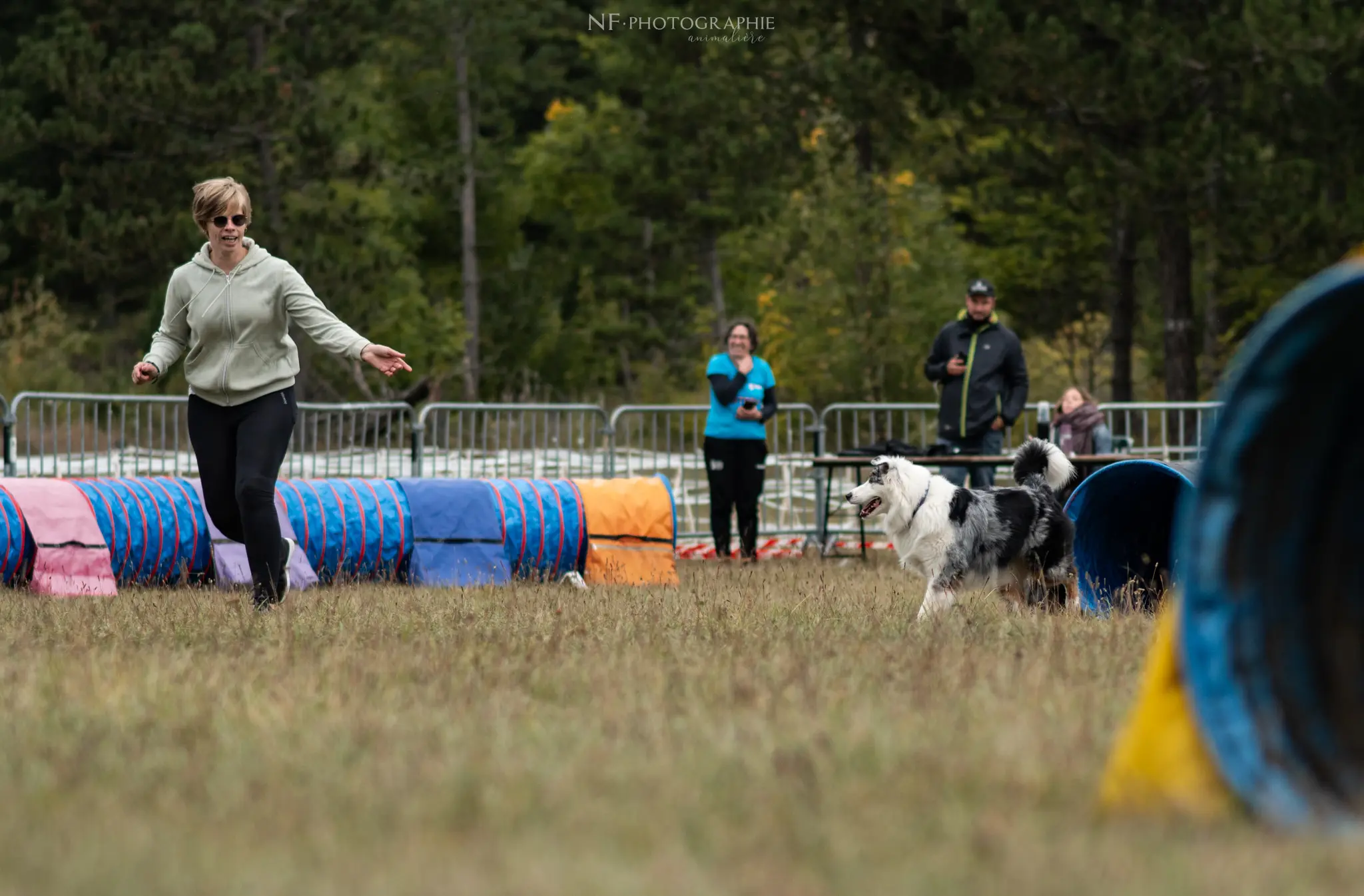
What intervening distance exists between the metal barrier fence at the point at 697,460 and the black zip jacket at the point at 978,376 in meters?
3.62

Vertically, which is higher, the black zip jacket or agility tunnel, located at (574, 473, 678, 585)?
the black zip jacket

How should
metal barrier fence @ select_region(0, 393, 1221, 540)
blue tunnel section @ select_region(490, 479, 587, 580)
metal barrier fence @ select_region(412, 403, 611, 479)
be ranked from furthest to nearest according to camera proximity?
metal barrier fence @ select_region(412, 403, 611, 479) < metal barrier fence @ select_region(0, 393, 1221, 540) < blue tunnel section @ select_region(490, 479, 587, 580)

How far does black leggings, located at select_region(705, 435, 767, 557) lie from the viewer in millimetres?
13352

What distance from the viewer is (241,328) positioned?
7.64 metres

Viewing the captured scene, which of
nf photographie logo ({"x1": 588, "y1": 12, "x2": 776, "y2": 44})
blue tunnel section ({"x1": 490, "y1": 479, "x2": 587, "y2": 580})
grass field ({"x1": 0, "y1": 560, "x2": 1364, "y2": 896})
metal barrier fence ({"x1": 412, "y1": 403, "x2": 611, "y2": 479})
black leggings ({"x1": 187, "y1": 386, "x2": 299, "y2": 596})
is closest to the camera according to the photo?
grass field ({"x1": 0, "y1": 560, "x2": 1364, "y2": 896})

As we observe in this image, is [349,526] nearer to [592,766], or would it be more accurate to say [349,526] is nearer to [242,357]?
[242,357]

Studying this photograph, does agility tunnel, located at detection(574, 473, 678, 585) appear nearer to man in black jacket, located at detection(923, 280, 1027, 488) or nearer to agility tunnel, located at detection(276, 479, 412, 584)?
agility tunnel, located at detection(276, 479, 412, 584)

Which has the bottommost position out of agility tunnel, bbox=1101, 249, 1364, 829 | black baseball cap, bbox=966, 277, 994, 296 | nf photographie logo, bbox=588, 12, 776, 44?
agility tunnel, bbox=1101, 249, 1364, 829

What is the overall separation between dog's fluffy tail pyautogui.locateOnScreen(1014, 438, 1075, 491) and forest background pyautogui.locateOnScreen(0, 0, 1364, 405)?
9.37 m

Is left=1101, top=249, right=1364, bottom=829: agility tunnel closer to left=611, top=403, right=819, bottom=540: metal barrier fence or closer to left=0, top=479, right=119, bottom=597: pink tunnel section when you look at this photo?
left=0, top=479, right=119, bottom=597: pink tunnel section

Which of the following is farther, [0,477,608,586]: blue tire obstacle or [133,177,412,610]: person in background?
[0,477,608,586]: blue tire obstacle

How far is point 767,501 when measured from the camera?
16.6 metres

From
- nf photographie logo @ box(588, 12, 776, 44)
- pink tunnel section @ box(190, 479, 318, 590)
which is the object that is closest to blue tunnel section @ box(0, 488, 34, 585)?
pink tunnel section @ box(190, 479, 318, 590)

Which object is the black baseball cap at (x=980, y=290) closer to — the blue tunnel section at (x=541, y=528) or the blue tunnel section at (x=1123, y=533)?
the blue tunnel section at (x=541, y=528)
